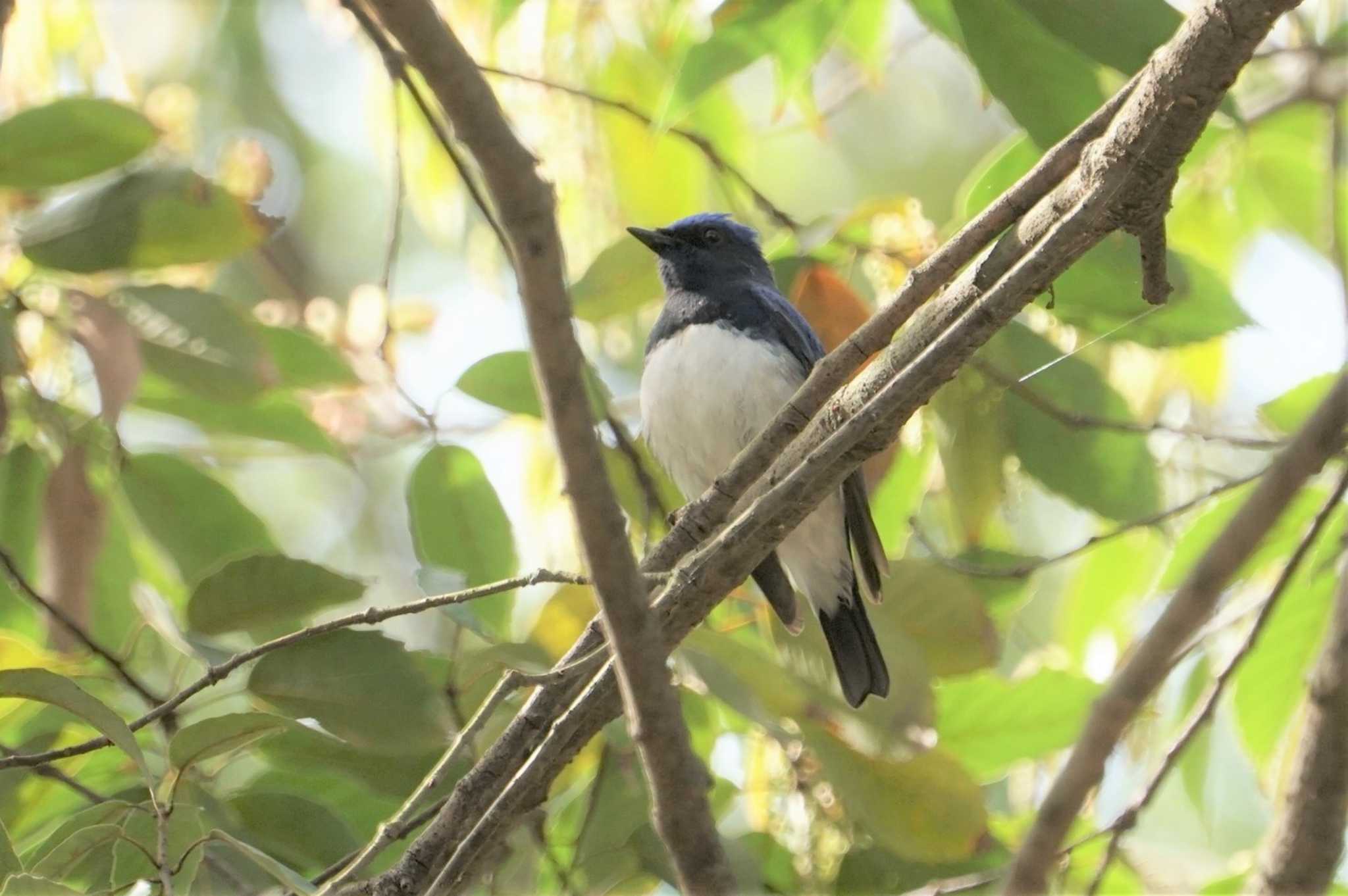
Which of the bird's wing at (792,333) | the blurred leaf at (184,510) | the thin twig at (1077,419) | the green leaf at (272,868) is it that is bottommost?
the green leaf at (272,868)

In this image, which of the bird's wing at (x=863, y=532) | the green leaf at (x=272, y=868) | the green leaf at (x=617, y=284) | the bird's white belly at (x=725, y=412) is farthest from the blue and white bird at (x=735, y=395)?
the green leaf at (x=272, y=868)

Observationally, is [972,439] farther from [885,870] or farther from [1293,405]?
[885,870]

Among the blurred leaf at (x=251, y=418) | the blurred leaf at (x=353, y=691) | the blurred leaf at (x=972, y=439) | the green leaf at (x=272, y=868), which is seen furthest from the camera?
the blurred leaf at (x=251, y=418)

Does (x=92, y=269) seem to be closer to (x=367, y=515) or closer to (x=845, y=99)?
(x=845, y=99)

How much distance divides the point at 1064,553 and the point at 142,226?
1830 mm

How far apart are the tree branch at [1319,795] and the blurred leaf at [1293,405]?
816 mm

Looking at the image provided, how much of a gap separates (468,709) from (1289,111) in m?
2.39

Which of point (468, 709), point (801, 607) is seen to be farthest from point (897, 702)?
point (801, 607)

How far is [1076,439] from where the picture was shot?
8.81ft

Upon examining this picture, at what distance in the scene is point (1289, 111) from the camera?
3314mm

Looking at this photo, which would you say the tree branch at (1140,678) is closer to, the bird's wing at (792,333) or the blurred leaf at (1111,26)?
the blurred leaf at (1111,26)

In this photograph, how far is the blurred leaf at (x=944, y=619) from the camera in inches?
98.1

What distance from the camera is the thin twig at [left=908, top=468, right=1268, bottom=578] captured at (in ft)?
7.84

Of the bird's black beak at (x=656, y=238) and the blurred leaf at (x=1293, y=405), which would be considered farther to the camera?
the bird's black beak at (x=656, y=238)
